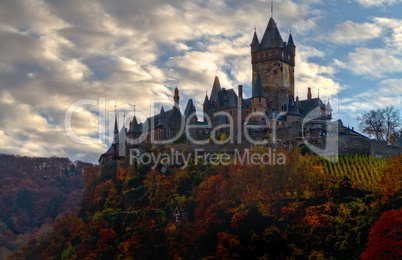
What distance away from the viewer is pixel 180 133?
195 feet

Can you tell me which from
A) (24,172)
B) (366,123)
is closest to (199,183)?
(366,123)

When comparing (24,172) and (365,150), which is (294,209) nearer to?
(365,150)

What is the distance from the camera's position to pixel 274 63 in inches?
2532

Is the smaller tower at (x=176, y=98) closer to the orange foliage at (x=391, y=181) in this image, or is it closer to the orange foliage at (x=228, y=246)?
the orange foliage at (x=228, y=246)

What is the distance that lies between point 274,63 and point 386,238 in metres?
32.8

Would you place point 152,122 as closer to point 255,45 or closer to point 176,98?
point 176,98

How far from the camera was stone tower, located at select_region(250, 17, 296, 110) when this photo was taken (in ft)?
208


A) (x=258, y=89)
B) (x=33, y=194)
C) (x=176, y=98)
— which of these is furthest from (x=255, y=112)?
(x=33, y=194)

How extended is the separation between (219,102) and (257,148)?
54.1 feet

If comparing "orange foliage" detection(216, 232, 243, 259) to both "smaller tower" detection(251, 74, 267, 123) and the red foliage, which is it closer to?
the red foliage

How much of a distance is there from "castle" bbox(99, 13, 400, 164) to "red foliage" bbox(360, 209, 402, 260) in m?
14.2

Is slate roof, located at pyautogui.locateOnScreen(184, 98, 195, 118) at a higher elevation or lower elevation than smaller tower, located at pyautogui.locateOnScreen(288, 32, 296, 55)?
lower

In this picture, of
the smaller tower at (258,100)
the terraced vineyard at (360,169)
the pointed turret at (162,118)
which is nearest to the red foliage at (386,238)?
the terraced vineyard at (360,169)

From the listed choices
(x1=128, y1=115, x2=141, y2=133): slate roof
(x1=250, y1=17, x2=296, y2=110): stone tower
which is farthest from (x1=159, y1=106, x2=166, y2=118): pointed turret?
(x1=250, y1=17, x2=296, y2=110): stone tower
